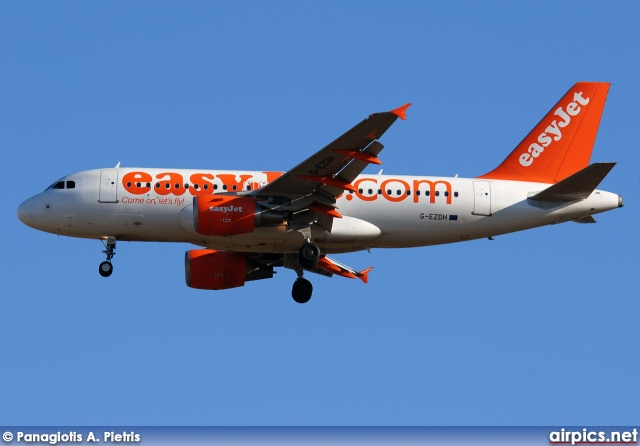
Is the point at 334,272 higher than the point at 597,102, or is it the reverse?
the point at 597,102

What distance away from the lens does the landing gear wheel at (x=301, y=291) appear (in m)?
55.1

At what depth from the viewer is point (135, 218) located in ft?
172

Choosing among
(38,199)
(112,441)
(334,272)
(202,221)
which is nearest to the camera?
(112,441)

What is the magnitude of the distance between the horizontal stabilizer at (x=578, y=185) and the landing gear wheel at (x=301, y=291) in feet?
30.8

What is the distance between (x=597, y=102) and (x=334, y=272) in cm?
1286

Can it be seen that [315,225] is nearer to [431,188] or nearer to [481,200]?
[431,188]

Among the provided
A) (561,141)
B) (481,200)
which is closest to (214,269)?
(481,200)

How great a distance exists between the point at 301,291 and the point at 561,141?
12.2 meters

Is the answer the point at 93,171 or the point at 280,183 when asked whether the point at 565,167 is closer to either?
the point at 280,183

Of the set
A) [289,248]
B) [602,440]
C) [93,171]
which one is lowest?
[602,440]

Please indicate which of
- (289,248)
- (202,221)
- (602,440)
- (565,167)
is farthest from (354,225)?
(602,440)

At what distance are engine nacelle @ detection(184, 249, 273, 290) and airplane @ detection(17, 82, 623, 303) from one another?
4 cm

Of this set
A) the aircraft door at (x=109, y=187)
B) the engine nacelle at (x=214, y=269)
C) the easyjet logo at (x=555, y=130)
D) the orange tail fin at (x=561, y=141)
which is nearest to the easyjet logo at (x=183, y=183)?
the aircraft door at (x=109, y=187)

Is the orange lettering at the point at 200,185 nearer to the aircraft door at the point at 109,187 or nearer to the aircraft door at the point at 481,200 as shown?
the aircraft door at the point at 109,187
